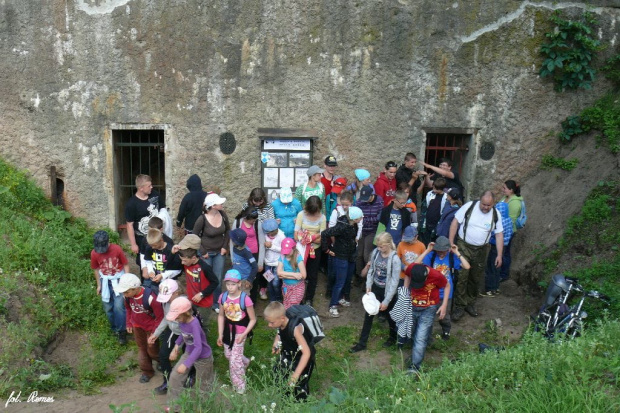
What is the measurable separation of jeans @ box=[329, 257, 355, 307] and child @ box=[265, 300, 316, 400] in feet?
7.25

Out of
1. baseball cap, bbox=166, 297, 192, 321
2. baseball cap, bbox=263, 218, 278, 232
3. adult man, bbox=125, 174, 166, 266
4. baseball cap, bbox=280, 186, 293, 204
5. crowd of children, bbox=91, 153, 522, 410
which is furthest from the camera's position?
baseball cap, bbox=280, 186, 293, 204

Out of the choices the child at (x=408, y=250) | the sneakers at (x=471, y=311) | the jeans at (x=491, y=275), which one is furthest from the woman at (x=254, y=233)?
the jeans at (x=491, y=275)

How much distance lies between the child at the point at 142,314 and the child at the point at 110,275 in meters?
0.64

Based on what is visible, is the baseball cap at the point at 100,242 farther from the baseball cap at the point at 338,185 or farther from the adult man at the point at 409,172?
the adult man at the point at 409,172

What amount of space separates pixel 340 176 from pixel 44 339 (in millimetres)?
4702

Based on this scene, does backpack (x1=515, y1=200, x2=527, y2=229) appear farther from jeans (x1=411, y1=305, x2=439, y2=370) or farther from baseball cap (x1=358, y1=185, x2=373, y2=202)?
jeans (x1=411, y1=305, x2=439, y2=370)

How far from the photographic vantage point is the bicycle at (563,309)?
600 cm

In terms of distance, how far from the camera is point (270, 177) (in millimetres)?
8523

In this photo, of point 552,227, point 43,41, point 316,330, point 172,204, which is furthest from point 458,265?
point 43,41

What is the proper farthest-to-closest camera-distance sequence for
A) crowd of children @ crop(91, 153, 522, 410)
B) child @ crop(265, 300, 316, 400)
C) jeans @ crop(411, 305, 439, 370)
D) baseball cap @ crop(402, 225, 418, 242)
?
baseball cap @ crop(402, 225, 418, 242) < jeans @ crop(411, 305, 439, 370) < crowd of children @ crop(91, 153, 522, 410) < child @ crop(265, 300, 316, 400)

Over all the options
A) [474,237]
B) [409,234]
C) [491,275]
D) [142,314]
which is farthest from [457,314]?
[142,314]

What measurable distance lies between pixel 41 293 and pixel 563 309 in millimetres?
6153

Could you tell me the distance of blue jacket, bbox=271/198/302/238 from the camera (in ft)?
23.8

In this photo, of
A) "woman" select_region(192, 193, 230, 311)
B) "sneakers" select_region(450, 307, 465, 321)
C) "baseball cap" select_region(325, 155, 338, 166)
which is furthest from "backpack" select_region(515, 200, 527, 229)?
"woman" select_region(192, 193, 230, 311)
